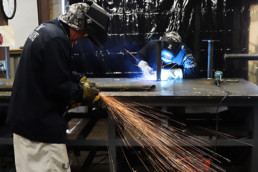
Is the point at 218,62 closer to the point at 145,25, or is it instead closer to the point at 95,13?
the point at 145,25

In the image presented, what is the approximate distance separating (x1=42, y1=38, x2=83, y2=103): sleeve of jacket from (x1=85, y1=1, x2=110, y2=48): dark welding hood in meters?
0.27

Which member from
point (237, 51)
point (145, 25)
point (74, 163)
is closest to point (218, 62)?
point (237, 51)

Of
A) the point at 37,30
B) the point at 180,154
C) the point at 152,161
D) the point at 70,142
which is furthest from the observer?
the point at 152,161

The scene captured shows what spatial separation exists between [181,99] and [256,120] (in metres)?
0.69

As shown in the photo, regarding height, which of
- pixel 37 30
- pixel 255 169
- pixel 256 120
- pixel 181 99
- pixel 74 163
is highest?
pixel 37 30

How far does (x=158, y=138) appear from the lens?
8.12 ft

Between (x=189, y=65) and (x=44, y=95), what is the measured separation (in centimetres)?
250

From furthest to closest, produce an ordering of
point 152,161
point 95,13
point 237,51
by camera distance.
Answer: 1. point 237,51
2. point 152,161
3. point 95,13

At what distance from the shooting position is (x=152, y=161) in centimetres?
290

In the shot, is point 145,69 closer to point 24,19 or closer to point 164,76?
point 164,76

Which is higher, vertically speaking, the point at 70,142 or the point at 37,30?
the point at 37,30

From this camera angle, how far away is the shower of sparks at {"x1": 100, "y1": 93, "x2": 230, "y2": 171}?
229 centimetres

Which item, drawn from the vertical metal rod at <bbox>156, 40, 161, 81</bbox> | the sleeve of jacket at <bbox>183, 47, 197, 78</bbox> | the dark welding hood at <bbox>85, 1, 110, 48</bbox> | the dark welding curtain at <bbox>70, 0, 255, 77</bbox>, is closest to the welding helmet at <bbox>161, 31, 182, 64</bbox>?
the sleeve of jacket at <bbox>183, 47, 197, 78</bbox>

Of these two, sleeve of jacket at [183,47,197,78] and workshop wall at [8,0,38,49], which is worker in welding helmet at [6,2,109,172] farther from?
workshop wall at [8,0,38,49]
